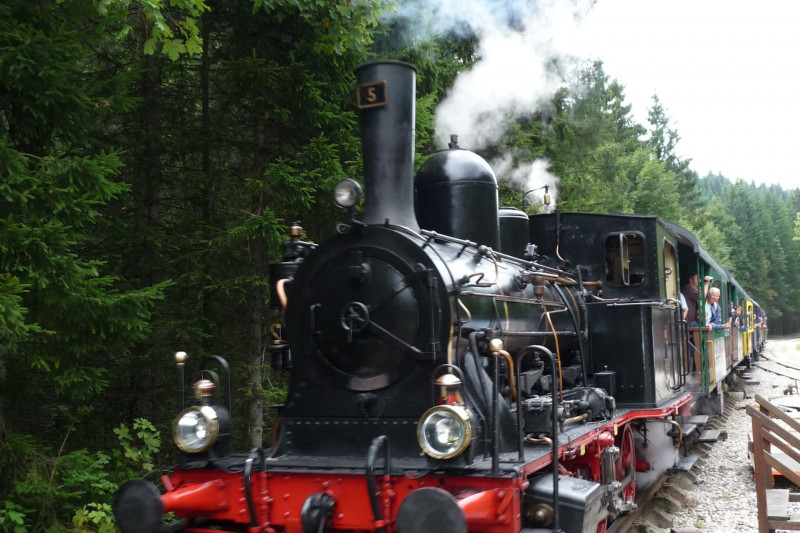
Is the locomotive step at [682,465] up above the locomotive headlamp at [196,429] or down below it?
below

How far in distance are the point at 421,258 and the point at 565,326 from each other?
2.44 metres

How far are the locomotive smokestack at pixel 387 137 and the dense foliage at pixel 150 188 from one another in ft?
5.15

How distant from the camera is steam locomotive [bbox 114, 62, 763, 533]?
3.91 m

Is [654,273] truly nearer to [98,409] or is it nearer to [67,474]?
[67,474]

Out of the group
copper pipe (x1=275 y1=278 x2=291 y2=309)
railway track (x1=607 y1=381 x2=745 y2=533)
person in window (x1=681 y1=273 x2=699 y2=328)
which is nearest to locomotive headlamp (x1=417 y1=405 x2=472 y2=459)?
copper pipe (x1=275 y1=278 x2=291 y2=309)

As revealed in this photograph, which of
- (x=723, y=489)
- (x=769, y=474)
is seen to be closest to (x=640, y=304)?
(x=769, y=474)

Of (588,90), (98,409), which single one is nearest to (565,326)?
(98,409)

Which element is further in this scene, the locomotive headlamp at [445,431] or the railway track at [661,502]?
the railway track at [661,502]

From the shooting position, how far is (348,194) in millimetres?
4625

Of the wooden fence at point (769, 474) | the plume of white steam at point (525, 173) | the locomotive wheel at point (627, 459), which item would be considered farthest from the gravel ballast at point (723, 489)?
the plume of white steam at point (525, 173)

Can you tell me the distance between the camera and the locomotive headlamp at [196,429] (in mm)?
4508

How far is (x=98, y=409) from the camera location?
8.94 meters

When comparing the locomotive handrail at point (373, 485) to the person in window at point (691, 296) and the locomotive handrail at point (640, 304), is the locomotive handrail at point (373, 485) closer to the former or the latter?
the locomotive handrail at point (640, 304)

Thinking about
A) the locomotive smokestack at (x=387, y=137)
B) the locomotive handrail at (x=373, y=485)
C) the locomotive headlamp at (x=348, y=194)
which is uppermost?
the locomotive smokestack at (x=387, y=137)
